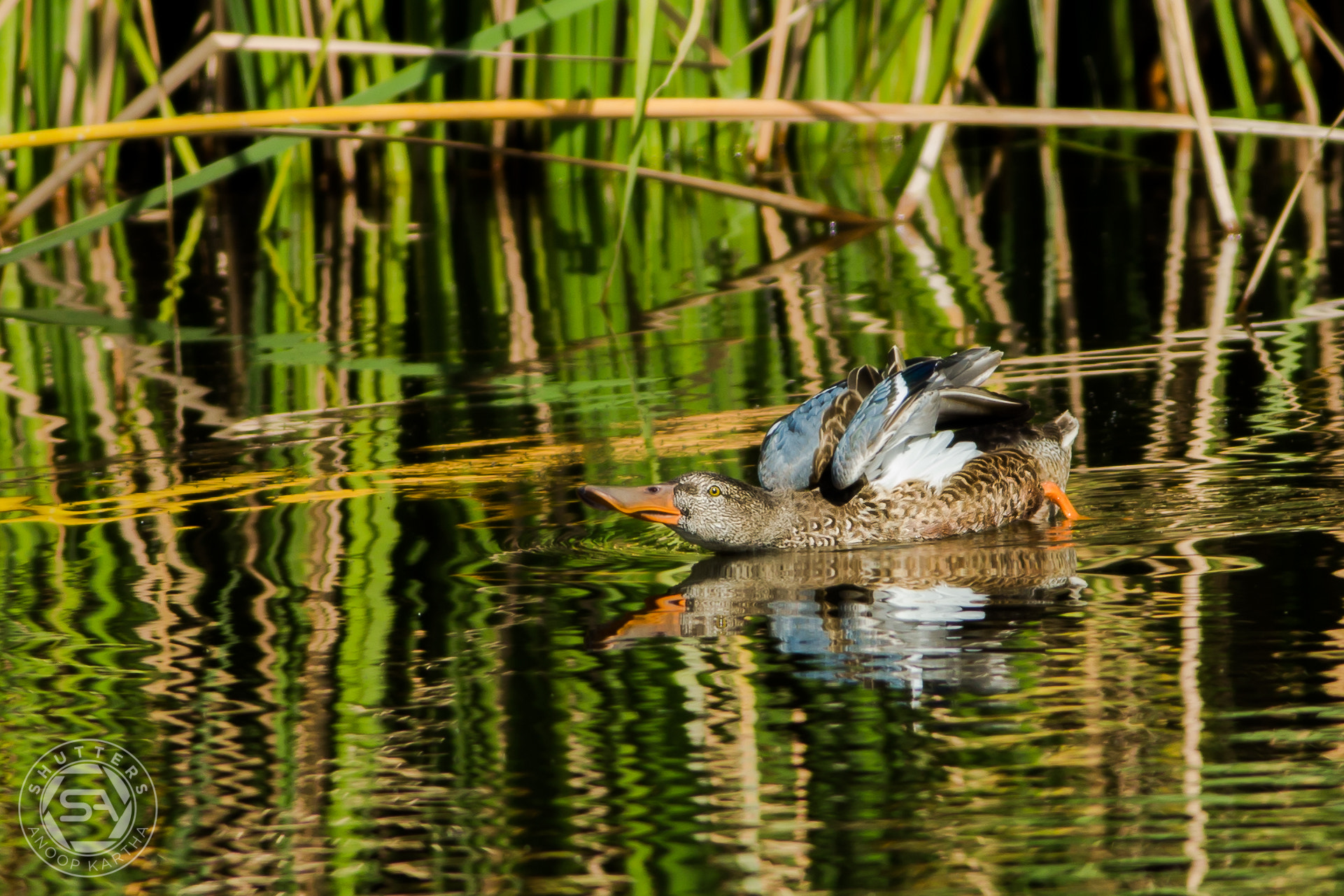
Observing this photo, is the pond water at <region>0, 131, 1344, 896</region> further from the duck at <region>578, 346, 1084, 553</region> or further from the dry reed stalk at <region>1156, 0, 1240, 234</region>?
the dry reed stalk at <region>1156, 0, 1240, 234</region>

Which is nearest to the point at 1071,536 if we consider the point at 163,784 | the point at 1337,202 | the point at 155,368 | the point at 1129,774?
the point at 1129,774

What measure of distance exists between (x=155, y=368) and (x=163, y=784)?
4749 millimetres

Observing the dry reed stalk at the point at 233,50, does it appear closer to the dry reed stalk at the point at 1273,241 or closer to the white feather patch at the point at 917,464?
the dry reed stalk at the point at 1273,241

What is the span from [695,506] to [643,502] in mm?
147

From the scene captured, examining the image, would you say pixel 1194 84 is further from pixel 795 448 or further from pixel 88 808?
pixel 88 808

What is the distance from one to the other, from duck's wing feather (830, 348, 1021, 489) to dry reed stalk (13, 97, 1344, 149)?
106 inches

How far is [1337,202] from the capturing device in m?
10.6

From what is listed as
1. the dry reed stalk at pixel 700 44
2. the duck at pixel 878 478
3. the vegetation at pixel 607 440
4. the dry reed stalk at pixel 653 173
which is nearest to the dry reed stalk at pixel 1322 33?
the vegetation at pixel 607 440

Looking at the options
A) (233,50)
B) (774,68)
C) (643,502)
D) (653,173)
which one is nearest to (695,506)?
(643,502)

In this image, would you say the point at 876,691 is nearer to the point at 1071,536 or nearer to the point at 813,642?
the point at 813,642

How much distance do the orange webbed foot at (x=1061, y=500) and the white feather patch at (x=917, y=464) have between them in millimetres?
246

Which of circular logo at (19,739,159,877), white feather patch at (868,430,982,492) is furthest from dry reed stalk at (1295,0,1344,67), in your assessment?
circular logo at (19,739,159,877)

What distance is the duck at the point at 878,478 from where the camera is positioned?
4961 mm

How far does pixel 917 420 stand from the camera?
5.12 metres
